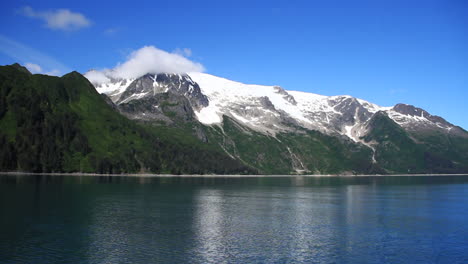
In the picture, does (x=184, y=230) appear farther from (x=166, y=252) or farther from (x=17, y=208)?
(x=17, y=208)

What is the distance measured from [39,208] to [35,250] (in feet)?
155

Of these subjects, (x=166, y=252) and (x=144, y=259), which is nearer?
(x=144, y=259)

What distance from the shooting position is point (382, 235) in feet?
287

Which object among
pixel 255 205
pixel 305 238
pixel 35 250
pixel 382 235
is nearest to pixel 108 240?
pixel 35 250

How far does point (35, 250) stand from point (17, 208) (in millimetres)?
46195

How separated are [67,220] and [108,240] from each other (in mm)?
23021

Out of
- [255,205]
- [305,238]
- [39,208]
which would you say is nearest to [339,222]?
[305,238]

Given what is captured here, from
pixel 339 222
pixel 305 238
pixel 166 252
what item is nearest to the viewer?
pixel 166 252

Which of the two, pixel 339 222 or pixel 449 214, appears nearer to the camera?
pixel 339 222

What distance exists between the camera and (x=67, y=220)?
94.4m

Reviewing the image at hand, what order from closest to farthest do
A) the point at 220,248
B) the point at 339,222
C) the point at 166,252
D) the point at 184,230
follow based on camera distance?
the point at 166,252, the point at 220,248, the point at 184,230, the point at 339,222

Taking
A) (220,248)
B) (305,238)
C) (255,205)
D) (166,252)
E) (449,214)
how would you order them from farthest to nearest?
1. (255,205)
2. (449,214)
3. (305,238)
4. (220,248)
5. (166,252)

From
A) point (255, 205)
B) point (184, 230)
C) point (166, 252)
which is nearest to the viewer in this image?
point (166, 252)

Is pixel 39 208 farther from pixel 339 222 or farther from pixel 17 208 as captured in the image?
pixel 339 222
